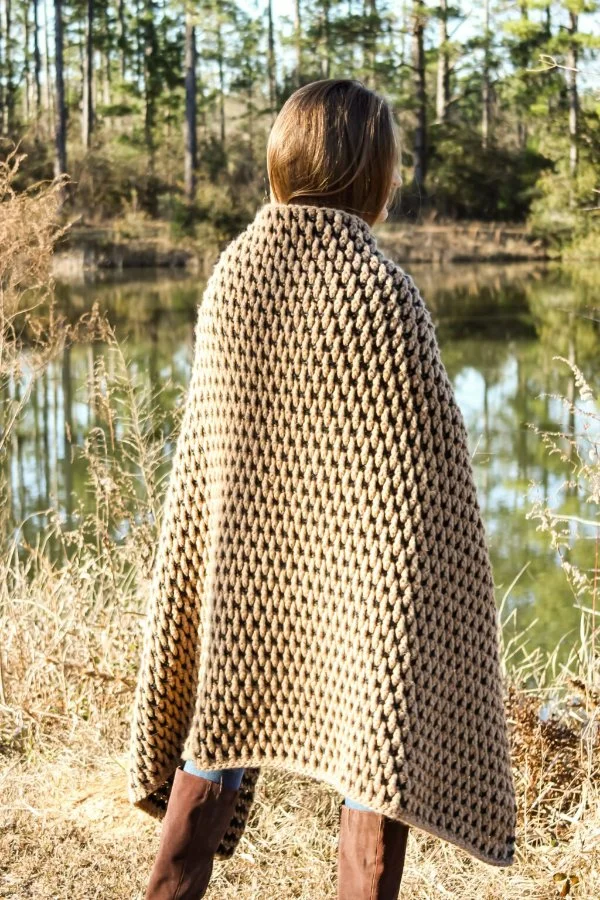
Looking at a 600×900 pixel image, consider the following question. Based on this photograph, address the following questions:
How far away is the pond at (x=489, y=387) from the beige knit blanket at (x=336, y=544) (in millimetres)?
831

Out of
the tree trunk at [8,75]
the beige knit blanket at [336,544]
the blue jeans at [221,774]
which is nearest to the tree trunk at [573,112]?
the tree trunk at [8,75]

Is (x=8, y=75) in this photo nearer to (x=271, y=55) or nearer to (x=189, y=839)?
(x=271, y=55)

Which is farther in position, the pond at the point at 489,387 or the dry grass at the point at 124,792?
the pond at the point at 489,387

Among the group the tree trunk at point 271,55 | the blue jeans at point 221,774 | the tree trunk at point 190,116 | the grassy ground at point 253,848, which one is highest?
the tree trunk at point 271,55

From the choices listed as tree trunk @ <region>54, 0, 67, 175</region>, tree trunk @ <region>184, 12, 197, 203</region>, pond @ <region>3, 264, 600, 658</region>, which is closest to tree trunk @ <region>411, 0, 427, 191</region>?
tree trunk @ <region>184, 12, 197, 203</region>

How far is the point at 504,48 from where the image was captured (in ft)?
72.6

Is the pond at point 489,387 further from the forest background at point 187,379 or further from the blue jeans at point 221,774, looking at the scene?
the blue jeans at point 221,774

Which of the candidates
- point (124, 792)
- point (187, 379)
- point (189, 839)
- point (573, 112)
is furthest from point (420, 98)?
point (189, 839)

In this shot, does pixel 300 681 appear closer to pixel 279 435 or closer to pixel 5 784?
pixel 279 435

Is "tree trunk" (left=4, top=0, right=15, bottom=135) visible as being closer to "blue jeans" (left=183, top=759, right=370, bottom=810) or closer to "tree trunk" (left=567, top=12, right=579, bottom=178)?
"tree trunk" (left=567, top=12, right=579, bottom=178)

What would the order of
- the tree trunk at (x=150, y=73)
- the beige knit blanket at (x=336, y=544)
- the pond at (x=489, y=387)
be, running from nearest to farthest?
1. the beige knit blanket at (x=336, y=544)
2. the pond at (x=489, y=387)
3. the tree trunk at (x=150, y=73)

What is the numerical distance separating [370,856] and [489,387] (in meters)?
8.60

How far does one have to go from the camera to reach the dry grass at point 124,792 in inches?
83.2

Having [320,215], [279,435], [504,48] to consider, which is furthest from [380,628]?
[504,48]
